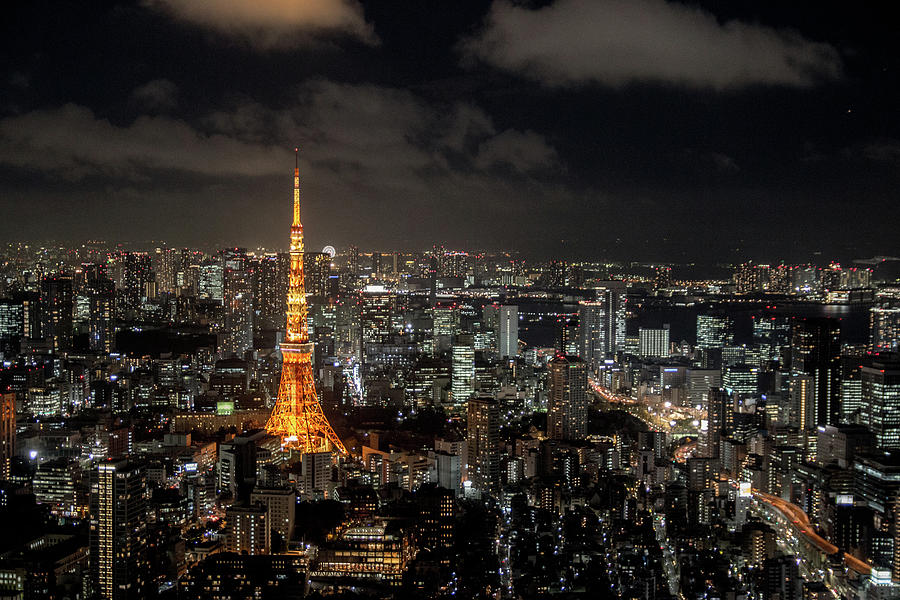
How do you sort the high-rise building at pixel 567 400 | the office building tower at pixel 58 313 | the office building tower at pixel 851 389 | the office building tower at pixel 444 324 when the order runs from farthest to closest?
1. the office building tower at pixel 444 324
2. the office building tower at pixel 58 313
3. the high-rise building at pixel 567 400
4. the office building tower at pixel 851 389

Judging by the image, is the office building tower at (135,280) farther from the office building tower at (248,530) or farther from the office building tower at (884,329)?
the office building tower at (884,329)

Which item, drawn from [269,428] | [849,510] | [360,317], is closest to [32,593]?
[269,428]

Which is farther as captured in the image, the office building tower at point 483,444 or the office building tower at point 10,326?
the office building tower at point 10,326

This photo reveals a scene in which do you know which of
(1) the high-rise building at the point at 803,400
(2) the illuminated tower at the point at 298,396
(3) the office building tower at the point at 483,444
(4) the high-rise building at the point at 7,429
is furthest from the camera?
(1) the high-rise building at the point at 803,400

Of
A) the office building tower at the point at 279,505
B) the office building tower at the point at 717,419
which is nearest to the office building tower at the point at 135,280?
the office building tower at the point at 279,505

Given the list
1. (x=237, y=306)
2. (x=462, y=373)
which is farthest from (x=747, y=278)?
(x=237, y=306)

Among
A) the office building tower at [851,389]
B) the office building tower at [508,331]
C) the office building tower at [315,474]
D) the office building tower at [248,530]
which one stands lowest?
the office building tower at [248,530]

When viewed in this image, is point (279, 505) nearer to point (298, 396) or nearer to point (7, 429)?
point (298, 396)

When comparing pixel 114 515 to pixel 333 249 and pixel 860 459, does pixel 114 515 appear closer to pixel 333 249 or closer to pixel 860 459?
pixel 333 249

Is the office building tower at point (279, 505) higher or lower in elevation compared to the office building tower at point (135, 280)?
lower
